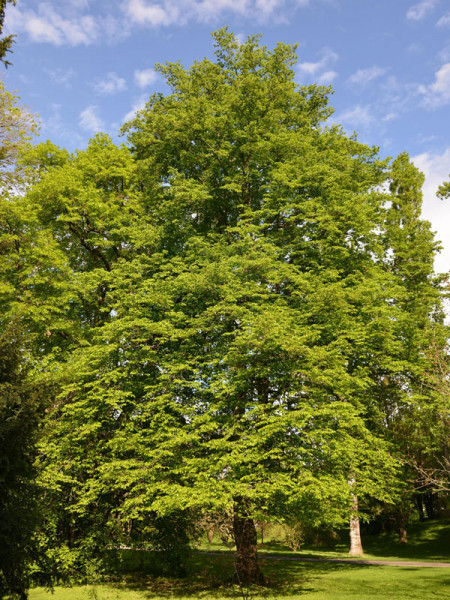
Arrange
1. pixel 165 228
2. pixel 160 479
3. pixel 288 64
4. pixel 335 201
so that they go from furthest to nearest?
pixel 288 64, pixel 165 228, pixel 335 201, pixel 160 479

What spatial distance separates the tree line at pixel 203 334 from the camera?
14039 millimetres

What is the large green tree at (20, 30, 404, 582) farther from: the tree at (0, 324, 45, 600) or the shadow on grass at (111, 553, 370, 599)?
the tree at (0, 324, 45, 600)

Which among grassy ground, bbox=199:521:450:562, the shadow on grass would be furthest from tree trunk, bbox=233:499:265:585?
grassy ground, bbox=199:521:450:562

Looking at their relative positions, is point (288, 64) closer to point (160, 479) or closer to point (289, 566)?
point (160, 479)

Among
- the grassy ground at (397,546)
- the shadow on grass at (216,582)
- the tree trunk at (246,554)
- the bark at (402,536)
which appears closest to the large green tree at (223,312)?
the tree trunk at (246,554)

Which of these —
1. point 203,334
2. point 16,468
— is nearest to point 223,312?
point 203,334

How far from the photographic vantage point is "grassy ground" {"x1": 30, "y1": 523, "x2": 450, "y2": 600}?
15656 mm

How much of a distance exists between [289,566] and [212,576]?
8621 millimetres

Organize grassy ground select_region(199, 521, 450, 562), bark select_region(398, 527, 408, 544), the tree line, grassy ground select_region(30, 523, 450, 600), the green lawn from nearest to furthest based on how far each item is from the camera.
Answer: the tree line, the green lawn, grassy ground select_region(30, 523, 450, 600), grassy ground select_region(199, 521, 450, 562), bark select_region(398, 527, 408, 544)

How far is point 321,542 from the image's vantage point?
44.7 meters

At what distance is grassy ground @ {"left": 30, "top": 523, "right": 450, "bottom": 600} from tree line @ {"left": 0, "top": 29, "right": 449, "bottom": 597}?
1.12 meters

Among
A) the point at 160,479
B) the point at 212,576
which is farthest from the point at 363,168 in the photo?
the point at 212,576

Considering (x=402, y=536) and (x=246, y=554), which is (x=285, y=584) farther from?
(x=402, y=536)

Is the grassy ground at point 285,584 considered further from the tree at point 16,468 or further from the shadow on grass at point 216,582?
the tree at point 16,468
